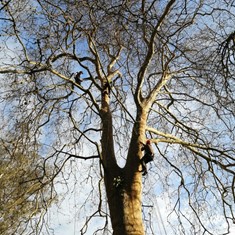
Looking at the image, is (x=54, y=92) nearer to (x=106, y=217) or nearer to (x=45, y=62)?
(x=45, y=62)

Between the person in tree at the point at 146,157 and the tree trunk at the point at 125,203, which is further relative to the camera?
the person in tree at the point at 146,157

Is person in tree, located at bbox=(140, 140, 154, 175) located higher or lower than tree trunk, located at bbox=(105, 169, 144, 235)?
higher

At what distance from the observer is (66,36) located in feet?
18.5

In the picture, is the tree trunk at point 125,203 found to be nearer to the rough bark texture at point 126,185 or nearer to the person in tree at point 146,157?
the rough bark texture at point 126,185

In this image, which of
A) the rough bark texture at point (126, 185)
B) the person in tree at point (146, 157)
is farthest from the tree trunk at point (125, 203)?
the person in tree at point (146, 157)

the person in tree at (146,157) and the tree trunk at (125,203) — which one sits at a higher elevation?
the person in tree at (146,157)

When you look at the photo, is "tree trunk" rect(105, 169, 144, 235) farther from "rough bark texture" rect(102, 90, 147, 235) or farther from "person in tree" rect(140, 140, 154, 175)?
"person in tree" rect(140, 140, 154, 175)

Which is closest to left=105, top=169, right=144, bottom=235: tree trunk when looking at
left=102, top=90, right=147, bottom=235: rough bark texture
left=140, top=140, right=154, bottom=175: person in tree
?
left=102, top=90, right=147, bottom=235: rough bark texture

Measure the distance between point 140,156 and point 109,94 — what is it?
1.86 metres

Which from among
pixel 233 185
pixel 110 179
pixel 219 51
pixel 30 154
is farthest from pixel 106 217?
pixel 219 51

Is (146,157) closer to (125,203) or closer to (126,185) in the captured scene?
(126,185)

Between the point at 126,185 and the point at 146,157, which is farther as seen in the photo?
the point at 146,157

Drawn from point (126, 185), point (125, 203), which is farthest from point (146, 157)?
point (125, 203)

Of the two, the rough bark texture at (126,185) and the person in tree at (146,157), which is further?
the person in tree at (146,157)
